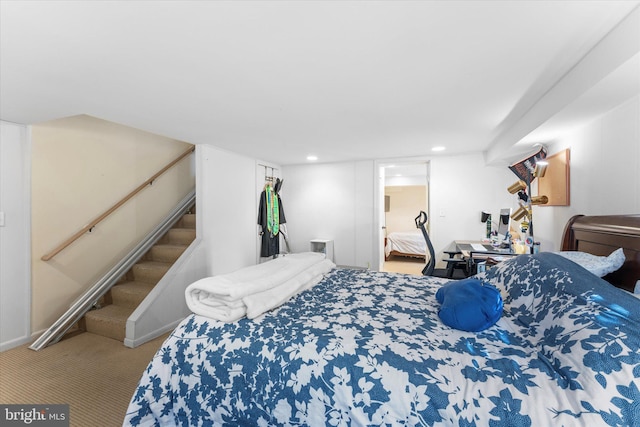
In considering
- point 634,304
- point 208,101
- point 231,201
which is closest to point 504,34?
point 634,304

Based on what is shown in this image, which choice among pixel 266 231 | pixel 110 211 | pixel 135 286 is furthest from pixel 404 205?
pixel 110 211

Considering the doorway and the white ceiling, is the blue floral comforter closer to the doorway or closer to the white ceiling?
the white ceiling

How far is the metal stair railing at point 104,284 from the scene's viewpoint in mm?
2639

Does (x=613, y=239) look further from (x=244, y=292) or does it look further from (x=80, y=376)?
(x=80, y=376)

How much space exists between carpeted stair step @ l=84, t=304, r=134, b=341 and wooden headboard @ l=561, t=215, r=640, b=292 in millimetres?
3844

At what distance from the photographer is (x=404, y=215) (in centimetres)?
773

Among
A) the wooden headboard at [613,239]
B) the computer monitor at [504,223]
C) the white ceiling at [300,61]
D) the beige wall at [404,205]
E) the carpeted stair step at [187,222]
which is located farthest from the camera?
the beige wall at [404,205]

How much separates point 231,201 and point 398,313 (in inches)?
121

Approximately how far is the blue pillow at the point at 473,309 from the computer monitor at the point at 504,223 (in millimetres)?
2618

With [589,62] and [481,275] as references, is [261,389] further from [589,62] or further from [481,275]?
[589,62]

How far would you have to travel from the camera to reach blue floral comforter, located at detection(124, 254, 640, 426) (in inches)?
34.6

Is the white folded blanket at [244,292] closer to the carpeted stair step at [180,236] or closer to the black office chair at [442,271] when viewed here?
the black office chair at [442,271]

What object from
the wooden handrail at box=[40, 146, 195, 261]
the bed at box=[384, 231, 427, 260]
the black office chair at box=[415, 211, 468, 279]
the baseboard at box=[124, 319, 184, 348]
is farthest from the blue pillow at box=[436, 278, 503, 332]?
the bed at box=[384, 231, 427, 260]

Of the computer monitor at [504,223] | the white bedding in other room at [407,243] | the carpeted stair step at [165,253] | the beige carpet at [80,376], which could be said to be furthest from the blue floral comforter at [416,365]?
the white bedding in other room at [407,243]
